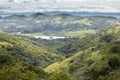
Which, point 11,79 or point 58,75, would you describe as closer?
point 11,79

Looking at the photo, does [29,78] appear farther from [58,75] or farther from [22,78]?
[58,75]

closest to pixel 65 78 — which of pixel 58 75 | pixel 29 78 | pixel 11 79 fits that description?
pixel 58 75

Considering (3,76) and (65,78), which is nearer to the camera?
(3,76)

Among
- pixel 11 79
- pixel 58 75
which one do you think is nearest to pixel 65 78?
pixel 58 75

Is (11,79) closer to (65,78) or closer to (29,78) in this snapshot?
(29,78)

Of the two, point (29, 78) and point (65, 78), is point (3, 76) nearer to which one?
point (29, 78)

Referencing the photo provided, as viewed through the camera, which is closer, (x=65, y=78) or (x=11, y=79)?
(x=11, y=79)

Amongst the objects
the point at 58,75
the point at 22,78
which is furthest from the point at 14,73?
the point at 58,75
